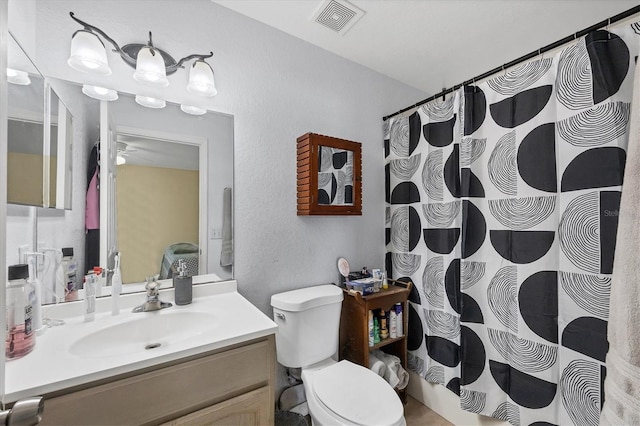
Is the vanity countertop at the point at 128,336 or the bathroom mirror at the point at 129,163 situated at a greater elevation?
the bathroom mirror at the point at 129,163

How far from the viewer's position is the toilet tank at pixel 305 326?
1391 millimetres

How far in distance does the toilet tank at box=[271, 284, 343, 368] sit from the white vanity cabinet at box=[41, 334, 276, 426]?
411 millimetres

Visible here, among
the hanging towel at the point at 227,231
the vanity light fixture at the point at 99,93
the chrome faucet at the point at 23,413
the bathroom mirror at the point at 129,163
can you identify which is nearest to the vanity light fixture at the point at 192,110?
the bathroom mirror at the point at 129,163

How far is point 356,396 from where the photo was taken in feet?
3.88

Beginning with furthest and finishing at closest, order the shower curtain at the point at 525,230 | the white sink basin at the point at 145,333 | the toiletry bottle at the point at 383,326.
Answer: the toiletry bottle at the point at 383,326
the shower curtain at the point at 525,230
the white sink basin at the point at 145,333

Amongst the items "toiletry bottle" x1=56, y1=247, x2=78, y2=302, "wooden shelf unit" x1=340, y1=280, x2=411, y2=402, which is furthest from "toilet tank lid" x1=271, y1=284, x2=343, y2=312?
"toiletry bottle" x1=56, y1=247, x2=78, y2=302

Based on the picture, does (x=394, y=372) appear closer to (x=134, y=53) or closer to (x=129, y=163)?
(x=129, y=163)

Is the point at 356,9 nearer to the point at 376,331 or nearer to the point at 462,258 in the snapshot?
the point at 462,258

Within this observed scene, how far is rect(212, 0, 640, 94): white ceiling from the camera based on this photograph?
142cm

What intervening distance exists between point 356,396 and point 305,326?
0.38 metres

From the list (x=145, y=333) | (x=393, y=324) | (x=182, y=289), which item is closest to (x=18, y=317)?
(x=145, y=333)

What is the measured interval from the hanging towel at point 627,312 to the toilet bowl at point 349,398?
0.75 m

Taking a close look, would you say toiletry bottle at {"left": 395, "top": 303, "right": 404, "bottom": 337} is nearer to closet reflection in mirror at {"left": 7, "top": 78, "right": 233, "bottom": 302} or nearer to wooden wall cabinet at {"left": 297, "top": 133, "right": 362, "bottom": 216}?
wooden wall cabinet at {"left": 297, "top": 133, "right": 362, "bottom": 216}

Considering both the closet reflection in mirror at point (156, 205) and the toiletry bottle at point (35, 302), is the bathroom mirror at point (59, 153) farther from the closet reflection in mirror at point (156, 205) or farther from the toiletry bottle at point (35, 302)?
the toiletry bottle at point (35, 302)
